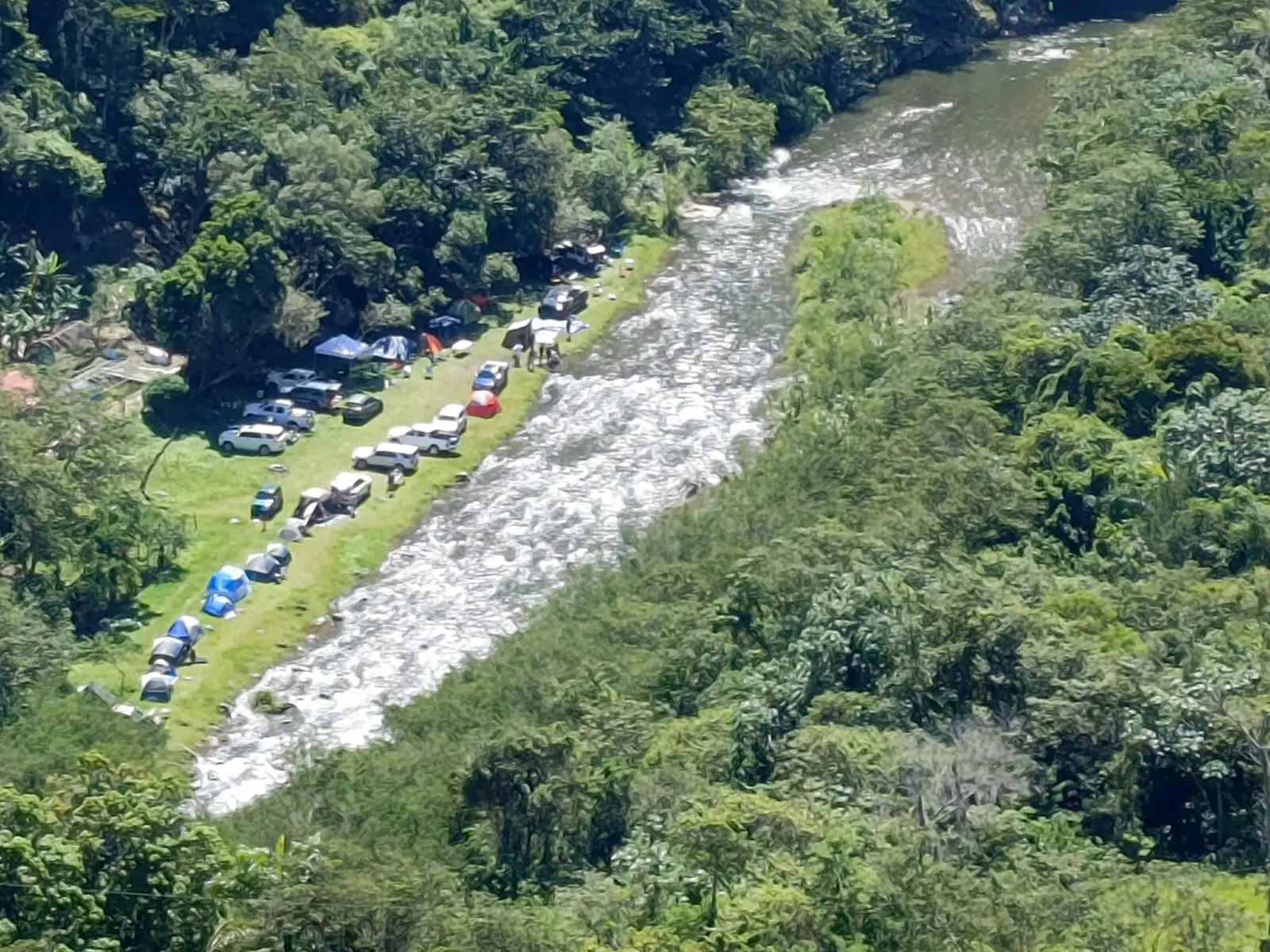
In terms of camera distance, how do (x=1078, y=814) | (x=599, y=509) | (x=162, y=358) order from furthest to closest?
1. (x=162, y=358)
2. (x=599, y=509)
3. (x=1078, y=814)

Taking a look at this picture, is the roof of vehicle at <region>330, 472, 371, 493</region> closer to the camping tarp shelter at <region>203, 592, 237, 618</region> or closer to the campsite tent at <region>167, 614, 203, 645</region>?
the camping tarp shelter at <region>203, 592, 237, 618</region>

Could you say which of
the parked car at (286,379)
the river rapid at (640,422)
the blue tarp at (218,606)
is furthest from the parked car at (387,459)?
the blue tarp at (218,606)

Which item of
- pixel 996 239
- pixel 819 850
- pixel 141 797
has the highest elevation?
pixel 141 797

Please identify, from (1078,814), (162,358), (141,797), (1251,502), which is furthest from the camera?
(162,358)

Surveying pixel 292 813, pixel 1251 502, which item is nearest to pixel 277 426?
pixel 292 813

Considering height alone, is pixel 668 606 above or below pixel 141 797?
below

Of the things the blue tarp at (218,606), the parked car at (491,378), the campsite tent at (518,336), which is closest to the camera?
the blue tarp at (218,606)

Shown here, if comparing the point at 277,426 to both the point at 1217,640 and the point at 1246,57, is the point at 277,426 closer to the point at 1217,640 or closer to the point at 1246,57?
the point at 1217,640

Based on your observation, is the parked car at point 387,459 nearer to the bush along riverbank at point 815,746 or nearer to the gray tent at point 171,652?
the bush along riverbank at point 815,746
